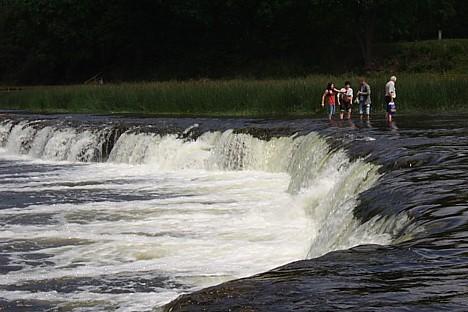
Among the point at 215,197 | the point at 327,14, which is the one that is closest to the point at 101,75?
the point at 327,14

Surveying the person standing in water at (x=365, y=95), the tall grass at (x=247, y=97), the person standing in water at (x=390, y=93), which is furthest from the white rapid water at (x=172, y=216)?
the tall grass at (x=247, y=97)

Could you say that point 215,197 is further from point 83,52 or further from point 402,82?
point 83,52

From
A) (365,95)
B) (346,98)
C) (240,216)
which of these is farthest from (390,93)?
(240,216)

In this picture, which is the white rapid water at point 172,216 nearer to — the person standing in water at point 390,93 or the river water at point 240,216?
the river water at point 240,216

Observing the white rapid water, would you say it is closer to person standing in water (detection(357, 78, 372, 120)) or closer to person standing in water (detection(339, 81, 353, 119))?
person standing in water (detection(339, 81, 353, 119))

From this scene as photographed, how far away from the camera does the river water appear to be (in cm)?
770

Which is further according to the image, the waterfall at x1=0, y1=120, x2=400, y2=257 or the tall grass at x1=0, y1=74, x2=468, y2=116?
the tall grass at x1=0, y1=74, x2=468, y2=116

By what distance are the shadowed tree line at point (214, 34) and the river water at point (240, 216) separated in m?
24.9

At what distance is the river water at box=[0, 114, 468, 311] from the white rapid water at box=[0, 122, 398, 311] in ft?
0.14

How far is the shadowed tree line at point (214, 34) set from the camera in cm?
5084

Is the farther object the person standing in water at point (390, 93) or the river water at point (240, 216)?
the person standing in water at point (390, 93)

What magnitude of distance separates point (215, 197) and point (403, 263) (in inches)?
441

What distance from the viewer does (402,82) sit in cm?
3028

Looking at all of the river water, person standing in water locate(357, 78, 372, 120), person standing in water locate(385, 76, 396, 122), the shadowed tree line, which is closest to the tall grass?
person standing in water locate(357, 78, 372, 120)
